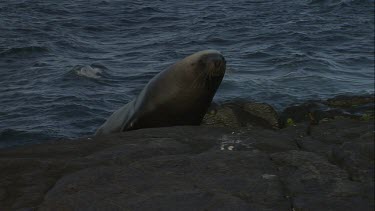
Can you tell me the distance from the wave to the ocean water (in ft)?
0.12

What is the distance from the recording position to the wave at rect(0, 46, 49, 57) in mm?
17078

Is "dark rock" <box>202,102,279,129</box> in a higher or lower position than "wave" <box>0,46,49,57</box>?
higher

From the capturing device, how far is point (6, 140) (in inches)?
391

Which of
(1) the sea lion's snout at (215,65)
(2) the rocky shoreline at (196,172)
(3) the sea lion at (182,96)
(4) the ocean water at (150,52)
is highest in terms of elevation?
(2) the rocky shoreline at (196,172)

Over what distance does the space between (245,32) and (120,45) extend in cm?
400

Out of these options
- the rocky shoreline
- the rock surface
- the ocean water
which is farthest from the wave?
the rock surface

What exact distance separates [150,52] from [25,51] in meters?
3.39

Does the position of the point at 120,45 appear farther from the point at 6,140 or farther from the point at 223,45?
the point at 6,140

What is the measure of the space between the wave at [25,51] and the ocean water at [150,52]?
37mm

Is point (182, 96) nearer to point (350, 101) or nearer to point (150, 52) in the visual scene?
point (350, 101)

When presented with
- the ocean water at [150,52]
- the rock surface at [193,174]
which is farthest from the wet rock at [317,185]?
the ocean water at [150,52]

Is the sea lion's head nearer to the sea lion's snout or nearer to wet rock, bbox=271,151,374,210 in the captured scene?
the sea lion's snout

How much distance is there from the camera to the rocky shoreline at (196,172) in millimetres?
3658

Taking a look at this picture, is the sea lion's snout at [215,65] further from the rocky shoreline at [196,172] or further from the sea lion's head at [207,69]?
the rocky shoreline at [196,172]
